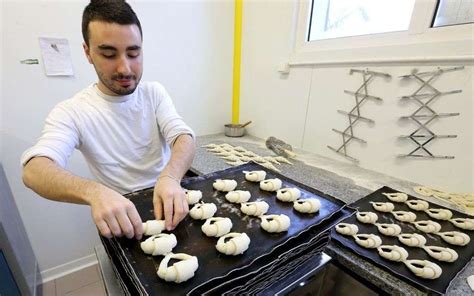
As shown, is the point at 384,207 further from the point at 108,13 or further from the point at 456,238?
the point at 108,13

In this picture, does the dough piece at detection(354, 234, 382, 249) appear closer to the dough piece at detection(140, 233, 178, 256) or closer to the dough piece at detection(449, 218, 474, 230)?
the dough piece at detection(449, 218, 474, 230)

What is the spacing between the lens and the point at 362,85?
121cm

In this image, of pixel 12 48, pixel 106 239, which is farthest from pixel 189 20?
pixel 106 239

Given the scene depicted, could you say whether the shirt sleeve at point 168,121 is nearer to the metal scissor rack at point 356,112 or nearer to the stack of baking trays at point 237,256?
the stack of baking trays at point 237,256

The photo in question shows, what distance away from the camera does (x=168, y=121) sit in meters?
1.04

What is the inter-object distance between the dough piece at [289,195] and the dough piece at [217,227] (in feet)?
0.64

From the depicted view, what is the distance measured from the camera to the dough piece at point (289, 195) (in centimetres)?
64

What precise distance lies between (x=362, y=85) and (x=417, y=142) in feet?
1.26

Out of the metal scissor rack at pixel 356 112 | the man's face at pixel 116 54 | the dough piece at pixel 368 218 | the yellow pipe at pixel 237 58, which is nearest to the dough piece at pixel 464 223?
the dough piece at pixel 368 218

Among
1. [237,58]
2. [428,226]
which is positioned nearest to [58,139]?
[428,226]

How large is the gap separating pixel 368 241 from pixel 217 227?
0.44 m

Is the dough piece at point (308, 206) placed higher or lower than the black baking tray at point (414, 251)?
higher

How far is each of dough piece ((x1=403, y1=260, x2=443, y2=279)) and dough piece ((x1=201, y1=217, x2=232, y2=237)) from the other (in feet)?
1.52

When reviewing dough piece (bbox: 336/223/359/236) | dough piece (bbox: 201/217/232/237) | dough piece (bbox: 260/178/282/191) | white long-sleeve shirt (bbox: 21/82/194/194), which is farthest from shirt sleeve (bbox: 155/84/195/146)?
dough piece (bbox: 336/223/359/236)
